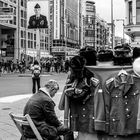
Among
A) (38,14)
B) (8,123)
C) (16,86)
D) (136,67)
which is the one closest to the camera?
(136,67)

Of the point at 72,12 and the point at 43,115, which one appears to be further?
the point at 72,12

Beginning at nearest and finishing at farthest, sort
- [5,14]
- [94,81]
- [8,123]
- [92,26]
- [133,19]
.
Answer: [94,81]
[8,123]
[133,19]
[5,14]
[92,26]

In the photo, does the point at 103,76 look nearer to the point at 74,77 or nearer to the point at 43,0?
the point at 74,77

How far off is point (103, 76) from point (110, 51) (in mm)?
353

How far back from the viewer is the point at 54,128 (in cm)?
549

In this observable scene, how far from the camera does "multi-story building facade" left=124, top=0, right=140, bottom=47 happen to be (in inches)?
932

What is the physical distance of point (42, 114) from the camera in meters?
5.40

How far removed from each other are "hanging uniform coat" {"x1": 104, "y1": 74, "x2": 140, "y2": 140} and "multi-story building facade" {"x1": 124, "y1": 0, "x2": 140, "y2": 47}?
60.9ft

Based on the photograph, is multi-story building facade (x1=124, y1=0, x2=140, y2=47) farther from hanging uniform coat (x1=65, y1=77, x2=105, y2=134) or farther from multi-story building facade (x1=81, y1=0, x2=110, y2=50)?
multi-story building facade (x1=81, y1=0, x2=110, y2=50)

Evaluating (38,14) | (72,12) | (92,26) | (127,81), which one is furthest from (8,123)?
(92,26)

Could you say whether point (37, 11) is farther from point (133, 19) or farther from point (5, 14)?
point (133, 19)

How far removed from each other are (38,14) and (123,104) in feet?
110

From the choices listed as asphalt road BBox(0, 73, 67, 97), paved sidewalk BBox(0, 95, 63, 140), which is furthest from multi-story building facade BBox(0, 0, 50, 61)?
paved sidewalk BBox(0, 95, 63, 140)

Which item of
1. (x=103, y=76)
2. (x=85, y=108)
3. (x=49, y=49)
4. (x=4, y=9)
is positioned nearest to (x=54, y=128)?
(x=85, y=108)
